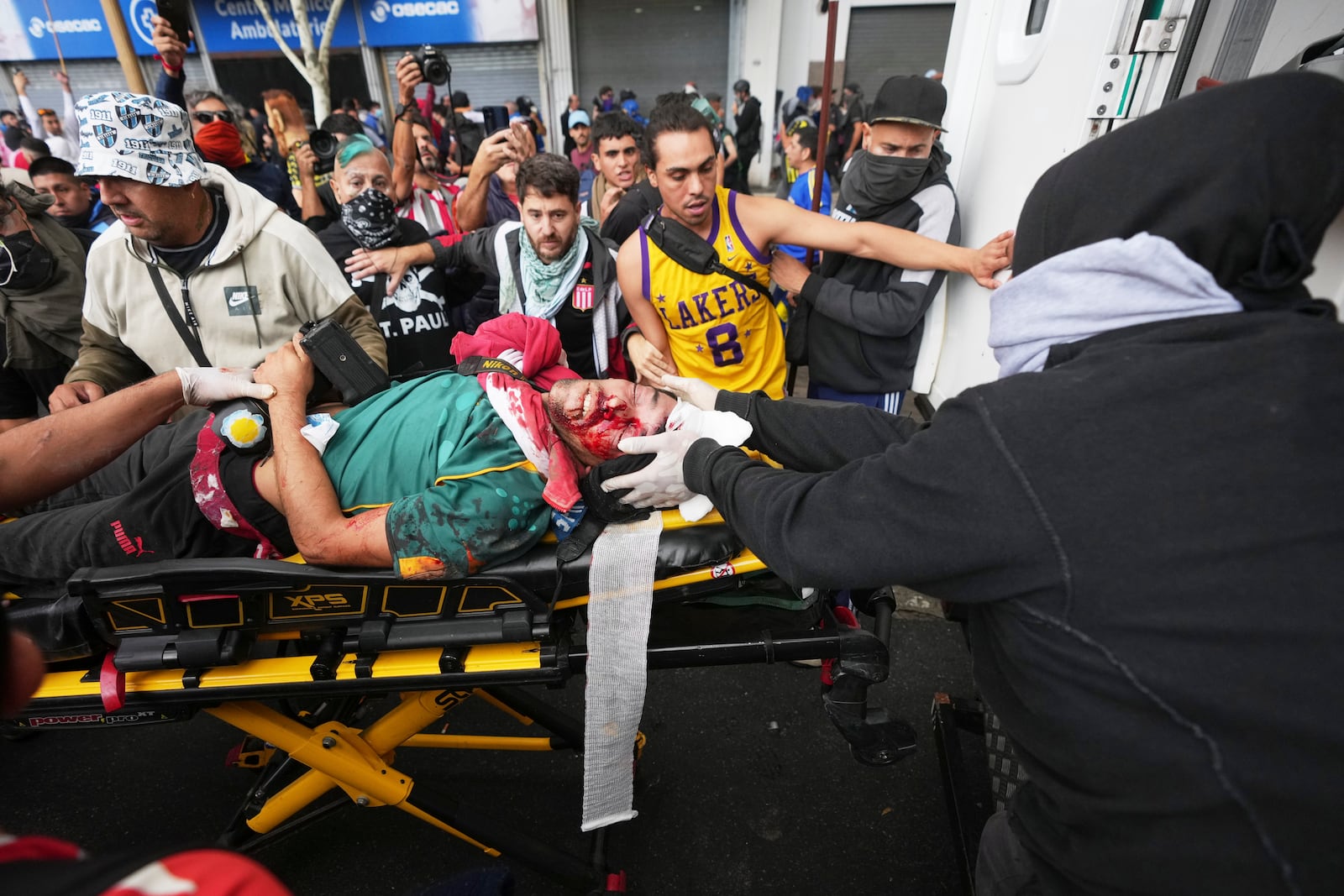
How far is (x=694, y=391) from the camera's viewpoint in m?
2.11

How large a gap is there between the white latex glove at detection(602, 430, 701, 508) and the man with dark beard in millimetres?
1236

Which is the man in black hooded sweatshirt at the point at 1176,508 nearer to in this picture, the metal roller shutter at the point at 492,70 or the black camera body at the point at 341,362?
the black camera body at the point at 341,362

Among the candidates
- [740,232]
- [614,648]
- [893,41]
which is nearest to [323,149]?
[740,232]

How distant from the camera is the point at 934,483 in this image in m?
0.95

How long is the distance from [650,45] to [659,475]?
16.7 m

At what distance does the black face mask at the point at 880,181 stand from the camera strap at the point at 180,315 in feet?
8.67

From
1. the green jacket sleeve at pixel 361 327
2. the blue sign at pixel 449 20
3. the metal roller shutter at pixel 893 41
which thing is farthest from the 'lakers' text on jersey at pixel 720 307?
the blue sign at pixel 449 20

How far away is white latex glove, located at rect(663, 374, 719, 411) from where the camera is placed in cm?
207

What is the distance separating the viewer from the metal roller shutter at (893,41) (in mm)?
13844

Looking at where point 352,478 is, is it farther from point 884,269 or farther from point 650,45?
point 650,45

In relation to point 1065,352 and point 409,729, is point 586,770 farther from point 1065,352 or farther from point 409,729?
point 1065,352

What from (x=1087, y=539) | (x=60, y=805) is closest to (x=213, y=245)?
(x=60, y=805)

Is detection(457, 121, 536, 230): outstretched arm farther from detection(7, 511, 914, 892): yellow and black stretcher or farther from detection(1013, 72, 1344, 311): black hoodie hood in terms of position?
detection(1013, 72, 1344, 311): black hoodie hood

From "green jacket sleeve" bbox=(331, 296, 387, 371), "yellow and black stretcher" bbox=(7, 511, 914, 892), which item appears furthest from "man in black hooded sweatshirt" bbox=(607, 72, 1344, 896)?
"green jacket sleeve" bbox=(331, 296, 387, 371)
